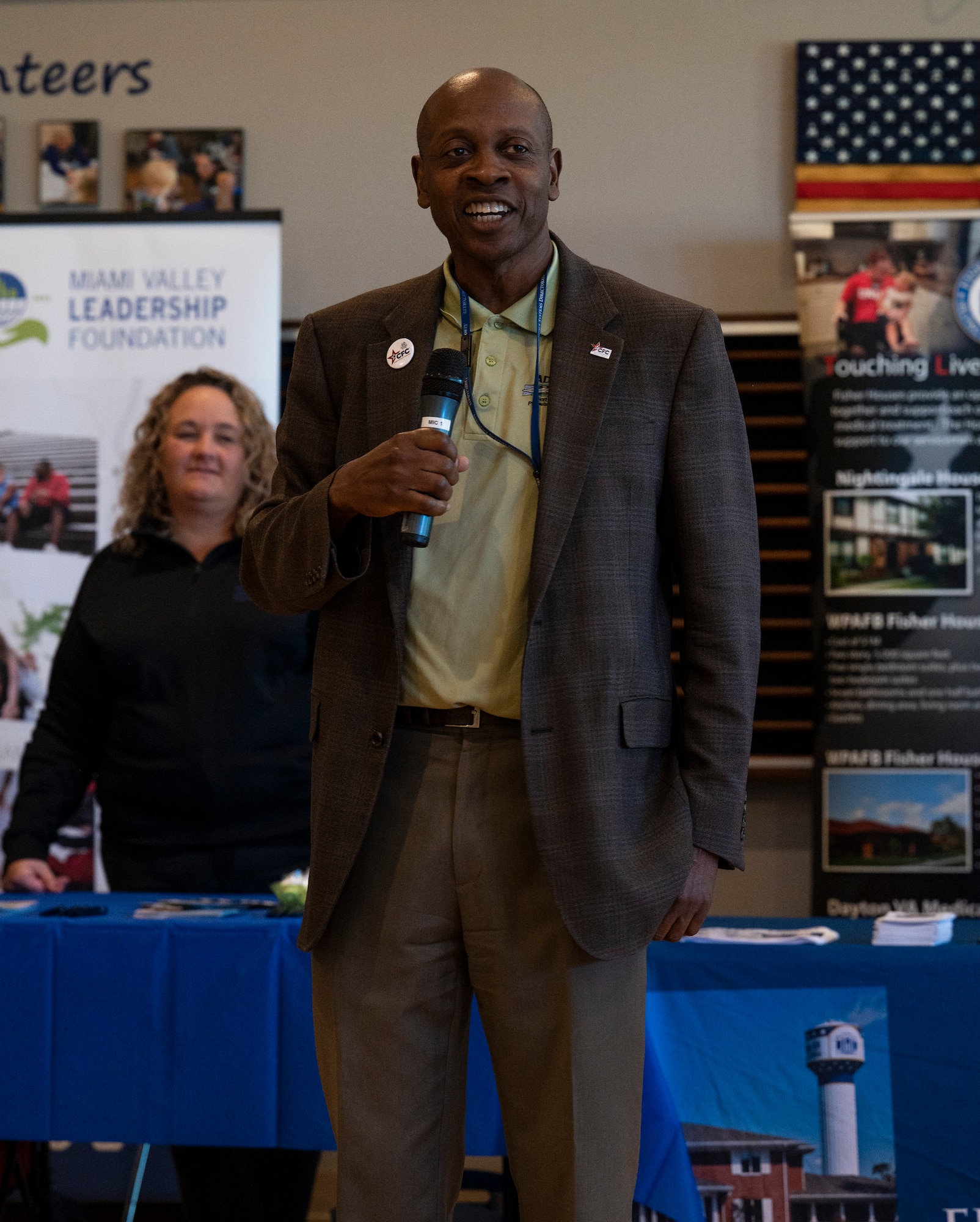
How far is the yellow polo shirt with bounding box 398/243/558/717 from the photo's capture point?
1552 mm

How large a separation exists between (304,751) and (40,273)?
7.84 feet

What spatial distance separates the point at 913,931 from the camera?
236cm

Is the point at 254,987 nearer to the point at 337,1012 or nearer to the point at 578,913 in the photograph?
the point at 337,1012

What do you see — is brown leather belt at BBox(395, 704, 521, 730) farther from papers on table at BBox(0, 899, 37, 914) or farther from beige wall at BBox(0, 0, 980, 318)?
beige wall at BBox(0, 0, 980, 318)

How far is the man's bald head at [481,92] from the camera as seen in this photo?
5.14 ft

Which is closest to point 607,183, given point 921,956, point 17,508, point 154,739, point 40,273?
point 40,273

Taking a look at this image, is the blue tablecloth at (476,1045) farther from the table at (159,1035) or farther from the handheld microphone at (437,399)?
the handheld microphone at (437,399)

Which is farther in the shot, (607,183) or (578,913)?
(607,183)

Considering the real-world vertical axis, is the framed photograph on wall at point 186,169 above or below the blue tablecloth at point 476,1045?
above

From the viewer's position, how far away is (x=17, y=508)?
4559 mm

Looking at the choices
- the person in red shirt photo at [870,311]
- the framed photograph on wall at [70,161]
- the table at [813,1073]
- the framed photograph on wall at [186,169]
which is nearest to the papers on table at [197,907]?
the table at [813,1073]

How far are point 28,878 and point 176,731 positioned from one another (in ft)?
1.65

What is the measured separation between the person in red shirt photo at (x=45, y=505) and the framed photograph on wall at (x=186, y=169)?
3.83ft

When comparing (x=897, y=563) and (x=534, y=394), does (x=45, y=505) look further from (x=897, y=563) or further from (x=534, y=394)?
(x=534, y=394)
